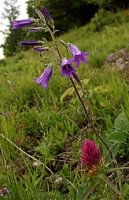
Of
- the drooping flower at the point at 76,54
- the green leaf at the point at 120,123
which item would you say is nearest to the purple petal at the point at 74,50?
the drooping flower at the point at 76,54

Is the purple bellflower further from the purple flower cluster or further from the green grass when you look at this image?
the green grass

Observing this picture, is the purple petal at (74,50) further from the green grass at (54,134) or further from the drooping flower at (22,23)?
the green grass at (54,134)

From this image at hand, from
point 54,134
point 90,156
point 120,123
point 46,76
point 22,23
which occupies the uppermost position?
point 22,23

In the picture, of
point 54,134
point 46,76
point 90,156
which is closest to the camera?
point 90,156

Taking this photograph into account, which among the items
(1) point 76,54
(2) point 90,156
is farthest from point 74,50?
(2) point 90,156

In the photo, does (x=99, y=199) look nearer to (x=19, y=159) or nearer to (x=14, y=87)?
(x=19, y=159)

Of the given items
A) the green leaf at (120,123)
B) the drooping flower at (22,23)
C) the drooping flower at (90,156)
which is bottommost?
the green leaf at (120,123)

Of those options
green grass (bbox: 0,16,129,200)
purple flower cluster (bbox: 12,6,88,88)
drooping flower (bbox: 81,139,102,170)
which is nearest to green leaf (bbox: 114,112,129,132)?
green grass (bbox: 0,16,129,200)

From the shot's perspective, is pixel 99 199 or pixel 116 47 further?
pixel 116 47

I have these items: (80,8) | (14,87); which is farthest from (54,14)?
(14,87)

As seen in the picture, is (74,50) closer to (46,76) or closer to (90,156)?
(46,76)

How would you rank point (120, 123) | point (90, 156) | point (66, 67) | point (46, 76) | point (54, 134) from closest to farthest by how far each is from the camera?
point (90, 156)
point (66, 67)
point (46, 76)
point (120, 123)
point (54, 134)
